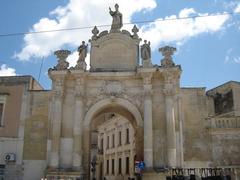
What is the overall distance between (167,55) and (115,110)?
179 inches

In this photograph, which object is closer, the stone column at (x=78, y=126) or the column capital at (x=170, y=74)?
the stone column at (x=78, y=126)

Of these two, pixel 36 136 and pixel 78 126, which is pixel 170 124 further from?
pixel 36 136

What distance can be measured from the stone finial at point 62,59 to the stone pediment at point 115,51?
4.71 feet

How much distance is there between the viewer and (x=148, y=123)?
60.8 feet

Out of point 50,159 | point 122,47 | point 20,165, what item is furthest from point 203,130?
point 20,165

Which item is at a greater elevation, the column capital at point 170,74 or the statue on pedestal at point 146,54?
the statue on pedestal at point 146,54

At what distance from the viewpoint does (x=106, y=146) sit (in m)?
40.6

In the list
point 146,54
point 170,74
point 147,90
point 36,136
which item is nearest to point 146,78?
point 147,90

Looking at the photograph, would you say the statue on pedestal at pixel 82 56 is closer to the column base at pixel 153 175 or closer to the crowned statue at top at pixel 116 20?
the crowned statue at top at pixel 116 20

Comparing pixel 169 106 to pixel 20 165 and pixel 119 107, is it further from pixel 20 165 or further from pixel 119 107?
Result: pixel 20 165

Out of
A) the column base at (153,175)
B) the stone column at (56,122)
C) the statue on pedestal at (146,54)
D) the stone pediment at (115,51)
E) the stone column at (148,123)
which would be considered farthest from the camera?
the stone pediment at (115,51)

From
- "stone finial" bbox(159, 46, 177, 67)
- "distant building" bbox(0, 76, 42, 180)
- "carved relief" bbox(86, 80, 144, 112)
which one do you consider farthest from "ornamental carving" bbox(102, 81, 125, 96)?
"distant building" bbox(0, 76, 42, 180)

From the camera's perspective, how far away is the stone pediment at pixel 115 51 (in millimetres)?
20266

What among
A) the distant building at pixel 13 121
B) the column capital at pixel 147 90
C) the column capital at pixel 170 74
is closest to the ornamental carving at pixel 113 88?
the column capital at pixel 147 90
